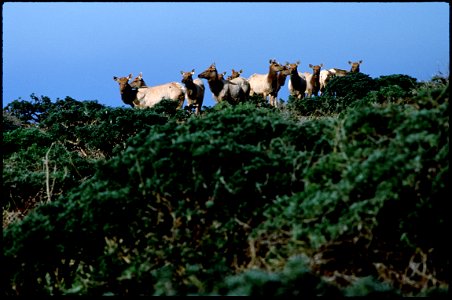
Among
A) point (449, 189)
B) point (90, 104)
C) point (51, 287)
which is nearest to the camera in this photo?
point (449, 189)

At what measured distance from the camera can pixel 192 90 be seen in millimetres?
21828

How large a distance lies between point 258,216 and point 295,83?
23250mm

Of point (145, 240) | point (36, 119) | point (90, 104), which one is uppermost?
point (36, 119)

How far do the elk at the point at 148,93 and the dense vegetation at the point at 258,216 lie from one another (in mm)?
15932

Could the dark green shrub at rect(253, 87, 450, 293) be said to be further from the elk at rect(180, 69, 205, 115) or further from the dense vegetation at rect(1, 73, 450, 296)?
the elk at rect(180, 69, 205, 115)

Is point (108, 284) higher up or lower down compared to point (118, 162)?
lower down

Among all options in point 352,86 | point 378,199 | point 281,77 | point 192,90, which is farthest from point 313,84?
point 378,199

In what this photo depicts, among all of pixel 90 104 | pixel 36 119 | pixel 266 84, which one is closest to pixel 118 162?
pixel 90 104

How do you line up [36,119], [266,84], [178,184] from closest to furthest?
[178,184] < [36,119] < [266,84]

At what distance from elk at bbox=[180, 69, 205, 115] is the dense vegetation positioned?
1610 cm

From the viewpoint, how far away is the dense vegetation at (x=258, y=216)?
398 centimetres

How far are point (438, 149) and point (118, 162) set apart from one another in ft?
9.39

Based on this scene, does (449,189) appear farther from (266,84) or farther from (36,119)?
(266,84)

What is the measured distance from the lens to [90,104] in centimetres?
1416
